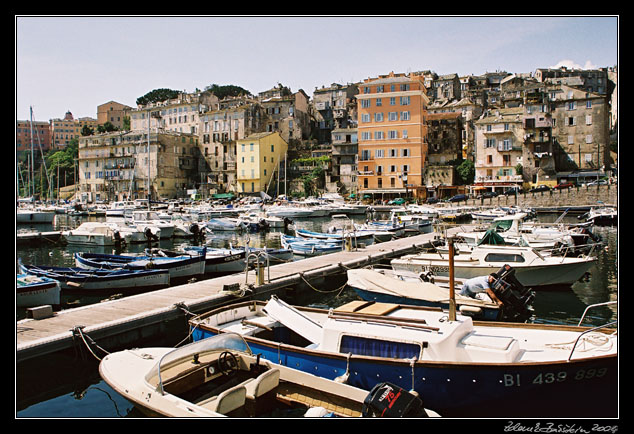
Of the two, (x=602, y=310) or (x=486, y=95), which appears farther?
(x=486, y=95)

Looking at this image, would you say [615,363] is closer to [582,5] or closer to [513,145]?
[582,5]

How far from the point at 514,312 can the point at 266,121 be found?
87.4m

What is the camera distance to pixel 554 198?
66125 millimetres

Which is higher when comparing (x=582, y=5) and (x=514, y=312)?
(x=582, y=5)

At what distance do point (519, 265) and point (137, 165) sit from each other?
282ft

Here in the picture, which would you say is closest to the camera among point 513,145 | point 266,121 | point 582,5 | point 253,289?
point 582,5

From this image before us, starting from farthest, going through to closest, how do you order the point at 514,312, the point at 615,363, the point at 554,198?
the point at 554,198
the point at 514,312
the point at 615,363

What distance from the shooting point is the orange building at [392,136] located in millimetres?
76438

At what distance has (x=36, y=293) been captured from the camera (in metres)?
17.2

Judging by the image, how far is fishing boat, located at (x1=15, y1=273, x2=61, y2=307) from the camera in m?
17.0

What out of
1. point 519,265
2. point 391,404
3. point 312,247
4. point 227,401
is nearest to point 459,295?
point 519,265

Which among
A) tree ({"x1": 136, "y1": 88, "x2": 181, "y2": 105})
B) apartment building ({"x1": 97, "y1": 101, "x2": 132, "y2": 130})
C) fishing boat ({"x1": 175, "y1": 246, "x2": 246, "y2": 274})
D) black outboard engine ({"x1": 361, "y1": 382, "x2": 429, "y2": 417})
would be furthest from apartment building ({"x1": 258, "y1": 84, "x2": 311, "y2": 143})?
black outboard engine ({"x1": 361, "y1": 382, "x2": 429, "y2": 417})

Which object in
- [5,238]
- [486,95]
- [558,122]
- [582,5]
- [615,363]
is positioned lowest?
[615,363]

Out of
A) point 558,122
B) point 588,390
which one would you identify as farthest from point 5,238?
point 558,122
